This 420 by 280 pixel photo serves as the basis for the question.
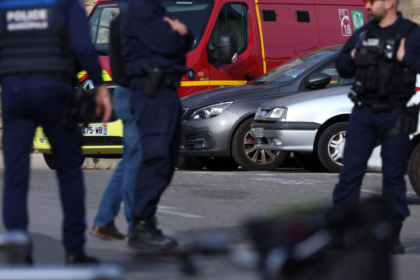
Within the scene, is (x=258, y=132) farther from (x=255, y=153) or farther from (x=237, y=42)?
(x=237, y=42)

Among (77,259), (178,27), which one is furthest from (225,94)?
(77,259)

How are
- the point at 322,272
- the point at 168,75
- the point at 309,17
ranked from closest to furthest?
1. the point at 322,272
2. the point at 168,75
3. the point at 309,17

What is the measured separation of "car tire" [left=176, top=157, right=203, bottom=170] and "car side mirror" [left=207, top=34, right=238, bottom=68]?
5.52ft

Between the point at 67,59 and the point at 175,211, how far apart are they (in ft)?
10.1

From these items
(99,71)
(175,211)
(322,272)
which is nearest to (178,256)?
(322,272)

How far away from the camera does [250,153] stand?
35.3 ft

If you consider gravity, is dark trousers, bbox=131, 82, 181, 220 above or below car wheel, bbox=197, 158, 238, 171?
above

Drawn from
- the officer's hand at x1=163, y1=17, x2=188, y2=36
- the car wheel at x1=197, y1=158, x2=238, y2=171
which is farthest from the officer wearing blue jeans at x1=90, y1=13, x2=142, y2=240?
the car wheel at x1=197, y1=158, x2=238, y2=171

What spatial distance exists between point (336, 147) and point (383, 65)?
5.04 m

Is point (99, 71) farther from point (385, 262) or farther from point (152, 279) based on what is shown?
point (385, 262)

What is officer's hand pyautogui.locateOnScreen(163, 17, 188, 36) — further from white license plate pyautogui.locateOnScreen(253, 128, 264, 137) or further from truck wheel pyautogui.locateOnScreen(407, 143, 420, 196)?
white license plate pyautogui.locateOnScreen(253, 128, 264, 137)

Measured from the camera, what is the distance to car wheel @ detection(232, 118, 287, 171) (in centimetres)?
1062

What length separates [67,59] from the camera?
3.94 meters

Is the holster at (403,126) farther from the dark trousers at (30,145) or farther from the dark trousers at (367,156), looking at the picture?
the dark trousers at (30,145)
